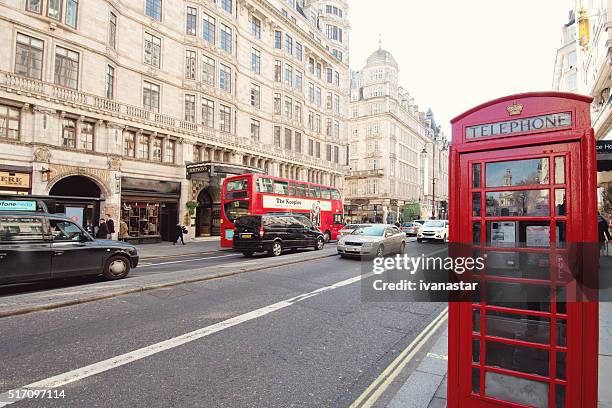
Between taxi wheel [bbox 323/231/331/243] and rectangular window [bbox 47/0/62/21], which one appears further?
taxi wheel [bbox 323/231/331/243]

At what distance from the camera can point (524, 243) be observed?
2680 mm

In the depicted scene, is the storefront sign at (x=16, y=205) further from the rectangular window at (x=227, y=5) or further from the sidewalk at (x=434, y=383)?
the rectangular window at (x=227, y=5)

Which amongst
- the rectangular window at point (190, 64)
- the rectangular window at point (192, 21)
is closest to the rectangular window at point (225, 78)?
the rectangular window at point (190, 64)

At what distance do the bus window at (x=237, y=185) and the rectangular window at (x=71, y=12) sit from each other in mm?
12256

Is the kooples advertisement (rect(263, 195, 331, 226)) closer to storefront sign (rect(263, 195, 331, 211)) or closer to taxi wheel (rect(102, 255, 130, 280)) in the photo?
storefront sign (rect(263, 195, 331, 211))

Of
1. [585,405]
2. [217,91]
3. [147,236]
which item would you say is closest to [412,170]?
[217,91]

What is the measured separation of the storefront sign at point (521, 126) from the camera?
8.30ft

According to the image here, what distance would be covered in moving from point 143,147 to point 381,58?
5426cm

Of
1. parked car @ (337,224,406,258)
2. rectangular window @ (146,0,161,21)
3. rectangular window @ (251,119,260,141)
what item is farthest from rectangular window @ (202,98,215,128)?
parked car @ (337,224,406,258)

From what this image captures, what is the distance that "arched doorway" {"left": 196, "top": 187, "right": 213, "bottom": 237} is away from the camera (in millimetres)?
28219

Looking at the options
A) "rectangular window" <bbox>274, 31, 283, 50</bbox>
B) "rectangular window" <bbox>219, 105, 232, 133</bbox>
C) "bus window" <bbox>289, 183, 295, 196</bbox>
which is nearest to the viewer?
"bus window" <bbox>289, 183, 295, 196</bbox>

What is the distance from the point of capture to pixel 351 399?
3443mm

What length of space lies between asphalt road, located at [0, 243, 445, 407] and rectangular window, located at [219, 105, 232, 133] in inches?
873

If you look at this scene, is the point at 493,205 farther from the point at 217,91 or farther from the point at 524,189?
the point at 217,91
